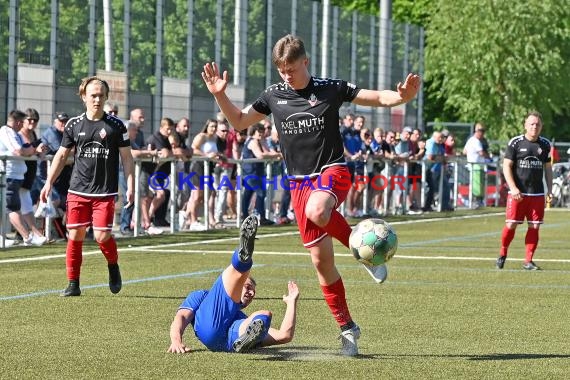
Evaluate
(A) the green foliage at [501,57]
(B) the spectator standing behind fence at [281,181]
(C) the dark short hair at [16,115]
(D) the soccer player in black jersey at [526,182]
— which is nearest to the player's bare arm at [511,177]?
(D) the soccer player in black jersey at [526,182]

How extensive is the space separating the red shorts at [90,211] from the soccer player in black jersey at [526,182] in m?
6.03

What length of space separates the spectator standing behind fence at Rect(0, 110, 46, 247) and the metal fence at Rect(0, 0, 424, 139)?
235 centimetres

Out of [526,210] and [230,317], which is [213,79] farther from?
[526,210]

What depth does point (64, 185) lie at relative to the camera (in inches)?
818

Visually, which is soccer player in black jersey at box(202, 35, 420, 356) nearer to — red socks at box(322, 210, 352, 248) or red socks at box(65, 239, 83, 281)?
red socks at box(322, 210, 352, 248)

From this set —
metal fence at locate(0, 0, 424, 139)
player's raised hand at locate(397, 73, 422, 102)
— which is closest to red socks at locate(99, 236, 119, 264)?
player's raised hand at locate(397, 73, 422, 102)

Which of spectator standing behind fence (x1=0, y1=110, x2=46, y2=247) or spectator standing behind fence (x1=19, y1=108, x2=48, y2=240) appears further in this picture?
spectator standing behind fence (x1=19, y1=108, x2=48, y2=240)

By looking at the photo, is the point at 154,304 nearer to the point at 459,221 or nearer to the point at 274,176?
the point at 274,176

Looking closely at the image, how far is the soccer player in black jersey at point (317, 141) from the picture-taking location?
9.72 meters

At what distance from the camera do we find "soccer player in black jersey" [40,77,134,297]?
43.6 feet

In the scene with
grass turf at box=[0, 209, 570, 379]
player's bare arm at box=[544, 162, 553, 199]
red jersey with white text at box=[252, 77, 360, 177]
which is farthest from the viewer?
player's bare arm at box=[544, 162, 553, 199]

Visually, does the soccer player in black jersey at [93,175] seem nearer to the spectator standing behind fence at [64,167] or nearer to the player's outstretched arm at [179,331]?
the player's outstretched arm at [179,331]

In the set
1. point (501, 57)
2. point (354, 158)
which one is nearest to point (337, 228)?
point (354, 158)

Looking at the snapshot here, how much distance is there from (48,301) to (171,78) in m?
15.4
